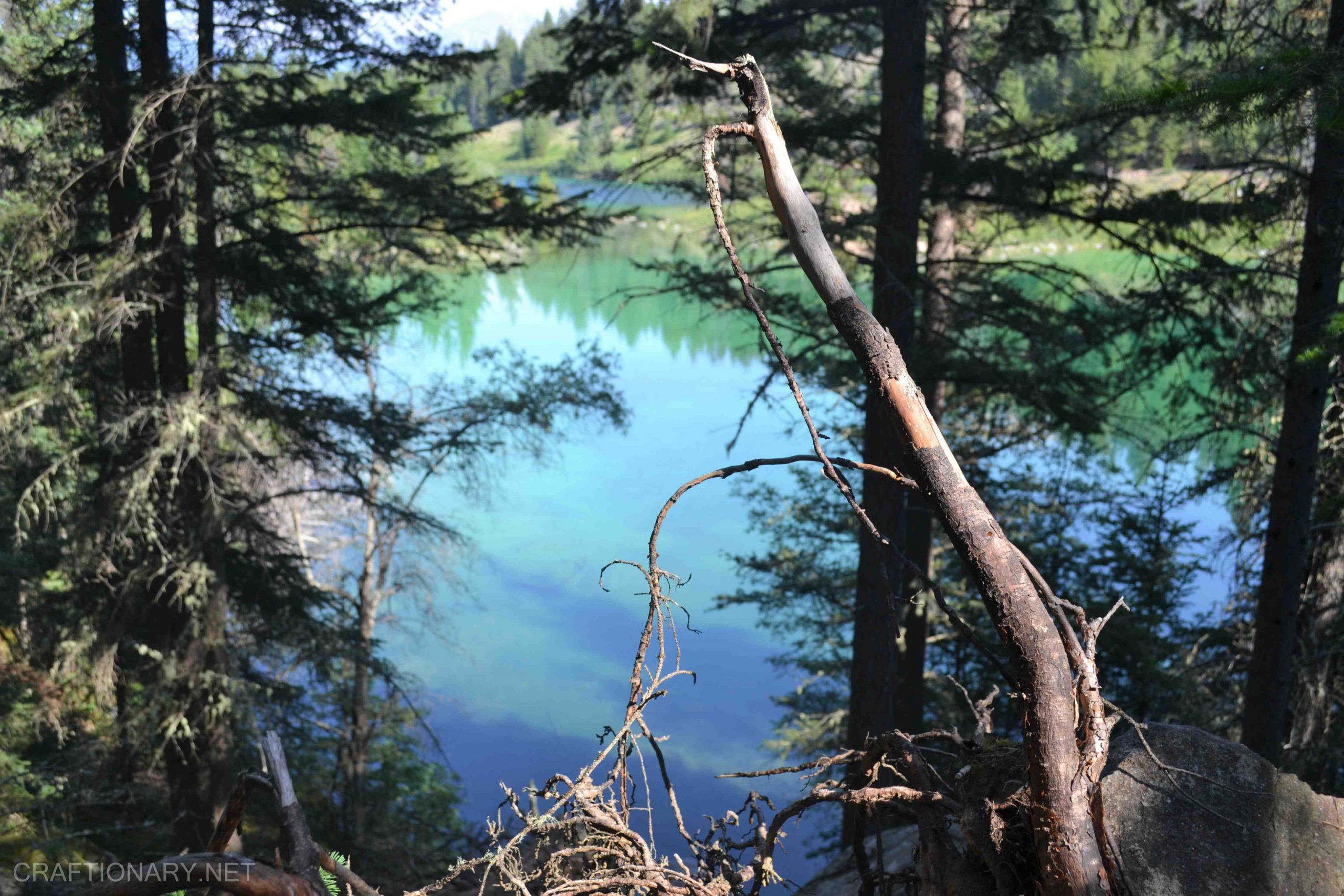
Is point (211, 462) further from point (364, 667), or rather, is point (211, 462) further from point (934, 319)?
point (934, 319)

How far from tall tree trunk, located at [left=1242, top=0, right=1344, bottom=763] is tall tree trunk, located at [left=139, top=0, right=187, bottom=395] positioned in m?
7.92

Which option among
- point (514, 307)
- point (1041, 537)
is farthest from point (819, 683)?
point (514, 307)

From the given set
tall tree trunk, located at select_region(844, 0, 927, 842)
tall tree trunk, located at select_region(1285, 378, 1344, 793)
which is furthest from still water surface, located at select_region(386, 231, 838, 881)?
tall tree trunk, located at select_region(1285, 378, 1344, 793)

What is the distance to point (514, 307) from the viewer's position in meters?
32.5

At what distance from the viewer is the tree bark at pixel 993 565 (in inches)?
73.8

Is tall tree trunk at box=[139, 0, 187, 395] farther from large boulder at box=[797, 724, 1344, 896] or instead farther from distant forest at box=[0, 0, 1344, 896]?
large boulder at box=[797, 724, 1344, 896]

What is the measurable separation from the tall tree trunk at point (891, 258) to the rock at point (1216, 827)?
4254mm

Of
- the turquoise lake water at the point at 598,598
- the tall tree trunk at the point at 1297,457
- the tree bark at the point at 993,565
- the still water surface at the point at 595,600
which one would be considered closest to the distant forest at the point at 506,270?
the tall tree trunk at the point at 1297,457

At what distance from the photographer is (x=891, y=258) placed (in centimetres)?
686

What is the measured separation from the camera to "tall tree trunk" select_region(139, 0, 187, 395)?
7.62 metres

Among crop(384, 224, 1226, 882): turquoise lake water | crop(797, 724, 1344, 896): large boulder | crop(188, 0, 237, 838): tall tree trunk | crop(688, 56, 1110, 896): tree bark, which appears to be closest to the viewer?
crop(688, 56, 1110, 896): tree bark

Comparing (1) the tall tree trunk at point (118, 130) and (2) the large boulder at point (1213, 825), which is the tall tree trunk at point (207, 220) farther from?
(2) the large boulder at point (1213, 825)

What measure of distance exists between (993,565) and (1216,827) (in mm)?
822

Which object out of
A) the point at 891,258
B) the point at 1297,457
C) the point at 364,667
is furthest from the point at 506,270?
the point at 1297,457
